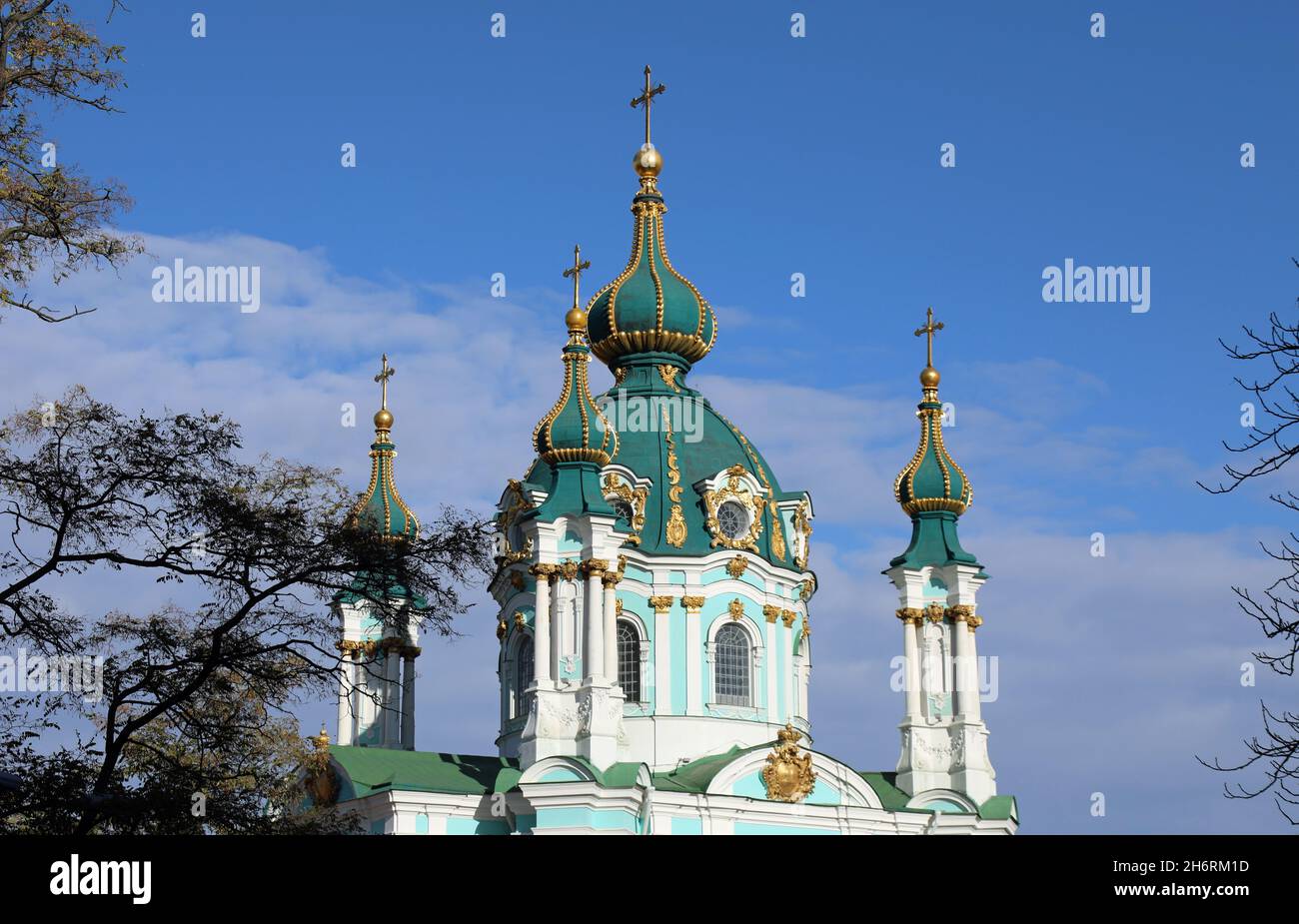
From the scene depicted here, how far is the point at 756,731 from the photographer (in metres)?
42.3

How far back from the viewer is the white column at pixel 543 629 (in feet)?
129

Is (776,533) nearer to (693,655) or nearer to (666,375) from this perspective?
(693,655)

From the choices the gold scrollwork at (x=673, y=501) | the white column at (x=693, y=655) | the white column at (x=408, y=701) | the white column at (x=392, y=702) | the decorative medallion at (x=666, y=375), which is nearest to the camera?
the white column at (x=693, y=655)

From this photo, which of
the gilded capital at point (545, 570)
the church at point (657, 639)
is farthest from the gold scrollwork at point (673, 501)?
the gilded capital at point (545, 570)

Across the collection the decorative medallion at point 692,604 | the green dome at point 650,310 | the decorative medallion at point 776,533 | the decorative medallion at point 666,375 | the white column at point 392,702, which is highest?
the green dome at point 650,310

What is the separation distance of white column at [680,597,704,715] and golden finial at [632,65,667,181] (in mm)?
10081

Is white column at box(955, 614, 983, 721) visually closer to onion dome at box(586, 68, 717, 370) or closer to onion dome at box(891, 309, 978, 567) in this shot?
onion dome at box(891, 309, 978, 567)

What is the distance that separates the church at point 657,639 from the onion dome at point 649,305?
5 centimetres

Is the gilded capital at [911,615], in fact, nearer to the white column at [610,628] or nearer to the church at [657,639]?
the church at [657,639]

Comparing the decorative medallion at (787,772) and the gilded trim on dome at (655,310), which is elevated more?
the gilded trim on dome at (655,310)

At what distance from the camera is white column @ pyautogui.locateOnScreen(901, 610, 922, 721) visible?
44719 mm
